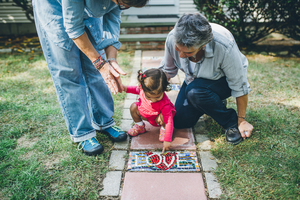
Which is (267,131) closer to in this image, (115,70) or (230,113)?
(230,113)

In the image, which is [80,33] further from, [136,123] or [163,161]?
[163,161]

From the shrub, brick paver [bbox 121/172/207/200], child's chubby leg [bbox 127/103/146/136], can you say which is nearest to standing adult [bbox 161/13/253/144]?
child's chubby leg [bbox 127/103/146/136]

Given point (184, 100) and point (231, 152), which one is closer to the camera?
point (231, 152)

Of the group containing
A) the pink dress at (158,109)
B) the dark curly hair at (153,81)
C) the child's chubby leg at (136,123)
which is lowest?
the child's chubby leg at (136,123)

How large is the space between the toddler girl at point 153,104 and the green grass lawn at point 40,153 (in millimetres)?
389

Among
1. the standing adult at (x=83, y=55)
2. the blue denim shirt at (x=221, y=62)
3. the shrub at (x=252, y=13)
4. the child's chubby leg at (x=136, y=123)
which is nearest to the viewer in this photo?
the standing adult at (x=83, y=55)

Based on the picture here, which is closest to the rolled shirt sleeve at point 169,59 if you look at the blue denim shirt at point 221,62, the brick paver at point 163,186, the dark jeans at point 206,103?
the blue denim shirt at point 221,62

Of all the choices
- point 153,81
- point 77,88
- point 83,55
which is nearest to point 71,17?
point 83,55

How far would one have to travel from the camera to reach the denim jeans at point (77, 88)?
1.69 m

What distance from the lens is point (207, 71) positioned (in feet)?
6.56

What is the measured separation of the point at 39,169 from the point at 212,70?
66.0 inches

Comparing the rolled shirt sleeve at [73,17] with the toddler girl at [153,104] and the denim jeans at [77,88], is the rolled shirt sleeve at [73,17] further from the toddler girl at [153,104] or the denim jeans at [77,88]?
the toddler girl at [153,104]

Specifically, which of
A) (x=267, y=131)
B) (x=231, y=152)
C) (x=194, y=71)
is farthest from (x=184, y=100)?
(x=267, y=131)

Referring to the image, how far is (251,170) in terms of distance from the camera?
180 cm
